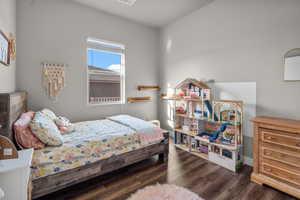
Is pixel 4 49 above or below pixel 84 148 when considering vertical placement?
above

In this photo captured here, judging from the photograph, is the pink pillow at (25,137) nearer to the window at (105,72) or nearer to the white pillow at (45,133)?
the white pillow at (45,133)

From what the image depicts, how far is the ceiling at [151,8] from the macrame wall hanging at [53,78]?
1400 millimetres

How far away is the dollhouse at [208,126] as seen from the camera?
2.32 metres

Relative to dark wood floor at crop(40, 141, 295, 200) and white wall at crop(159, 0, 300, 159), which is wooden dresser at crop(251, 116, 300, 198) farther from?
white wall at crop(159, 0, 300, 159)

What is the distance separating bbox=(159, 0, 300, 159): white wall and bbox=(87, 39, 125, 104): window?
153 centimetres

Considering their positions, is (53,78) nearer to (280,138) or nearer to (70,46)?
(70,46)

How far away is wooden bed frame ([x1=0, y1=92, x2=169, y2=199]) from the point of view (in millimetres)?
1503

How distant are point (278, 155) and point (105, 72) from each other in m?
3.38

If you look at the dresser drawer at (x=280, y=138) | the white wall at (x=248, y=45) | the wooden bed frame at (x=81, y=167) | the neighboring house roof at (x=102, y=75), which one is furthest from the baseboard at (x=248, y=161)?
the neighboring house roof at (x=102, y=75)

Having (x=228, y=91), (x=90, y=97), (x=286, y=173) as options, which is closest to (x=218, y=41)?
(x=228, y=91)

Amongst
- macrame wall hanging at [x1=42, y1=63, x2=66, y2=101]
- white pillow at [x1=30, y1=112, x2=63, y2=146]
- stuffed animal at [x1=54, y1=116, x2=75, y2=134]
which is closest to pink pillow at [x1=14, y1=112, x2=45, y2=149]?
white pillow at [x1=30, y1=112, x2=63, y2=146]

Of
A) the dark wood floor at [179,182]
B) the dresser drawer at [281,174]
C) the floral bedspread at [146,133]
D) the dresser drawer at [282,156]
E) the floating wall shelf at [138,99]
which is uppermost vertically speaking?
the floating wall shelf at [138,99]

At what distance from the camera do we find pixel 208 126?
9.55 feet

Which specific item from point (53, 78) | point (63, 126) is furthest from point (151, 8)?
point (63, 126)
